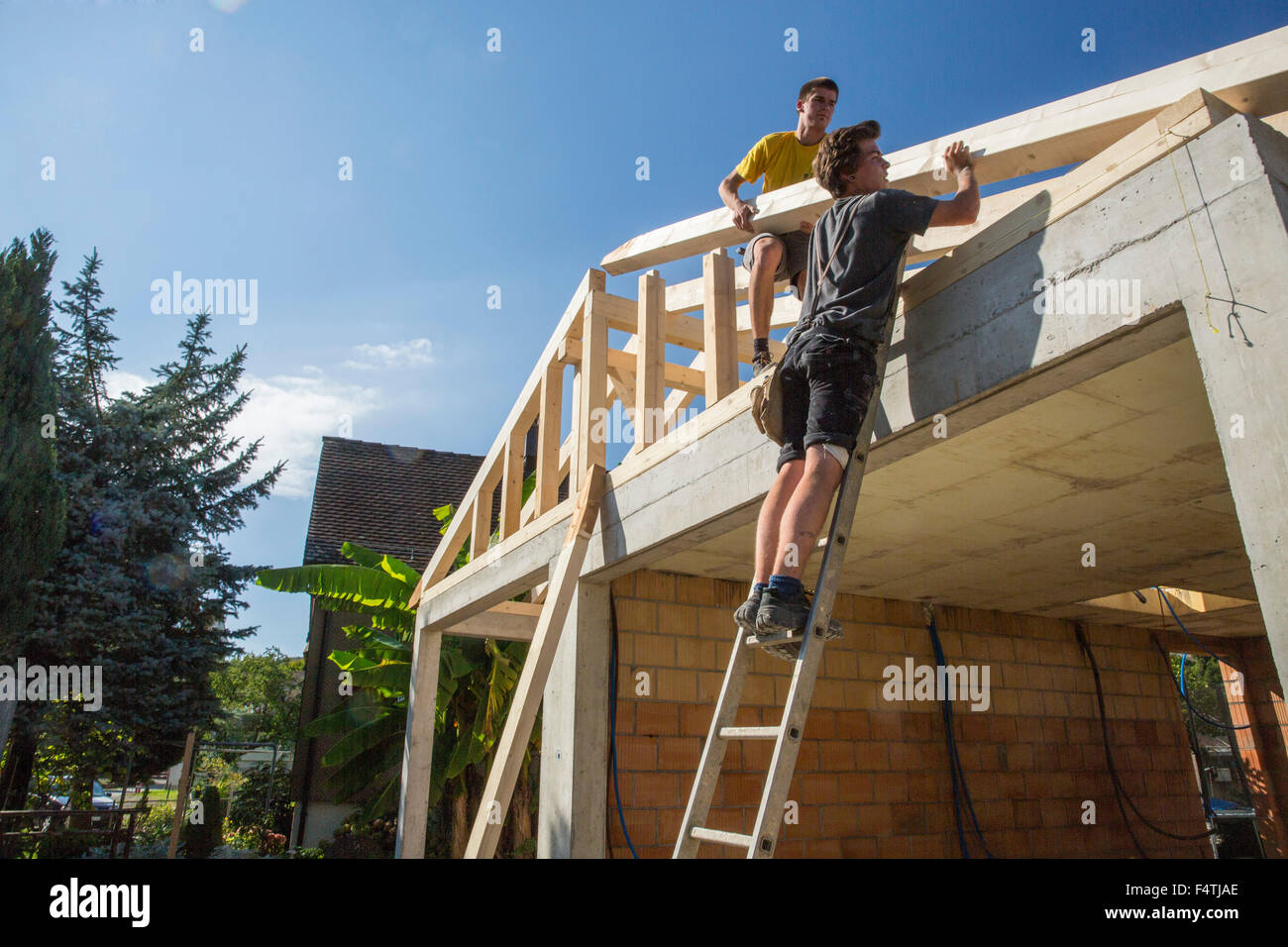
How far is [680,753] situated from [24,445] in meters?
9.00

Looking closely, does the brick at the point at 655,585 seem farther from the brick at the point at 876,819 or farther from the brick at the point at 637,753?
the brick at the point at 876,819

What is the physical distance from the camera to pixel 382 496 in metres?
17.0

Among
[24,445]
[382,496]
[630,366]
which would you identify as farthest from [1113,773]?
[382,496]

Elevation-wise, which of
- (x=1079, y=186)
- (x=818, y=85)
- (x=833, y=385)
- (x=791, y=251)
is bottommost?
(x=833, y=385)

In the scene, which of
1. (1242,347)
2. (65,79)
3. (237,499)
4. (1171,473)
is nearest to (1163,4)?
(1171,473)

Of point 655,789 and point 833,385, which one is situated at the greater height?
point 833,385

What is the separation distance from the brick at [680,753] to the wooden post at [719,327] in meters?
2.08

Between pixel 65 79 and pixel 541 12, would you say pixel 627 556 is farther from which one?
pixel 65 79

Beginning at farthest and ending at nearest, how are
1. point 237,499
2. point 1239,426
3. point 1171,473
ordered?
point 237,499 → point 1171,473 → point 1239,426

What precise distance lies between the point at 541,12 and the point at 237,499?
10.8 metres

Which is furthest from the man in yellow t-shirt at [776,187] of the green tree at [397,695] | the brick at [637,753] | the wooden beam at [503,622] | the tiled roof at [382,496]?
the tiled roof at [382,496]

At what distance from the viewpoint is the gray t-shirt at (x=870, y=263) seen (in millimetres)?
2621

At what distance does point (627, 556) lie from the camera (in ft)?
14.0

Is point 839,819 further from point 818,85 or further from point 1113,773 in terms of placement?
point 818,85
